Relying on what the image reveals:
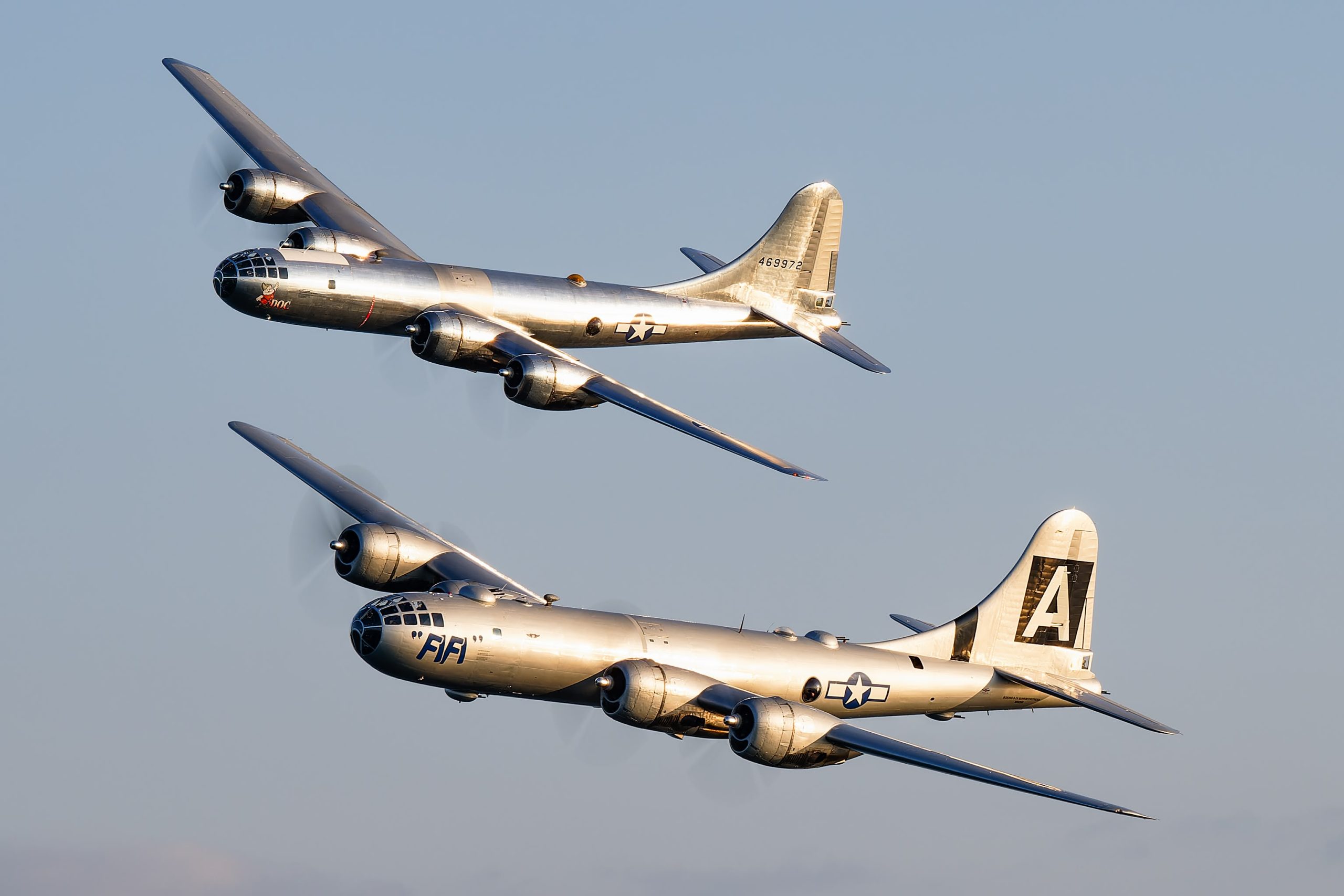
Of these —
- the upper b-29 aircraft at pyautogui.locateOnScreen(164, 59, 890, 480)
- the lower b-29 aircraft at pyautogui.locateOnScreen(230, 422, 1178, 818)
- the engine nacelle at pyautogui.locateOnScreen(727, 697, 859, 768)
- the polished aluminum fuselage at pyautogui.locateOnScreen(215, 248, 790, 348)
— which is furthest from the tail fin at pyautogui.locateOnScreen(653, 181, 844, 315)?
the engine nacelle at pyautogui.locateOnScreen(727, 697, 859, 768)

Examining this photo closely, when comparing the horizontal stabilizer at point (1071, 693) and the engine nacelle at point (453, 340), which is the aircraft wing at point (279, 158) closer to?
the engine nacelle at point (453, 340)

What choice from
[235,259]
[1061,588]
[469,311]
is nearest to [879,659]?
[1061,588]

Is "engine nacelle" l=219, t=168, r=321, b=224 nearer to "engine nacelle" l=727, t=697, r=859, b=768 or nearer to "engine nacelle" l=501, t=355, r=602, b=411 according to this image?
"engine nacelle" l=501, t=355, r=602, b=411

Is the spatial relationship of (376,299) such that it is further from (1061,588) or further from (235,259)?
(1061,588)

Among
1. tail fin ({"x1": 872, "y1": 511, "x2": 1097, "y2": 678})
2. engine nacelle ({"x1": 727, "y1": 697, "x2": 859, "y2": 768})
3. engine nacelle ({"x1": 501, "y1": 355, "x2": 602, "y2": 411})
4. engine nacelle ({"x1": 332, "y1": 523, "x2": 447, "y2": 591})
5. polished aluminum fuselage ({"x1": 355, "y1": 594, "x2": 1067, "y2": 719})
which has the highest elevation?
engine nacelle ({"x1": 501, "y1": 355, "x2": 602, "y2": 411})

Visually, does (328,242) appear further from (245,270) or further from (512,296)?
(512,296)

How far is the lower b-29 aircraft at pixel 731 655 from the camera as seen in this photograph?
59.9 m

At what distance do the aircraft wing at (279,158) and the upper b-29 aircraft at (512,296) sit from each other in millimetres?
91

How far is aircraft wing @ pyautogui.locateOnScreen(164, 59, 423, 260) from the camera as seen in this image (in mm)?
84312

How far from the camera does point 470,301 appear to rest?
77938 millimetres

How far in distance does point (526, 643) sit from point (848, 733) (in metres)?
8.96

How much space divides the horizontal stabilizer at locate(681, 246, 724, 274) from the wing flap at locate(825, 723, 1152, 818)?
30.4 meters

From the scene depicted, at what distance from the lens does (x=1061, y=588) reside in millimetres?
73500

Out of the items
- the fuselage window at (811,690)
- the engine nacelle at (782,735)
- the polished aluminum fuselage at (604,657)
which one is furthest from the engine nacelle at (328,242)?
the engine nacelle at (782,735)
